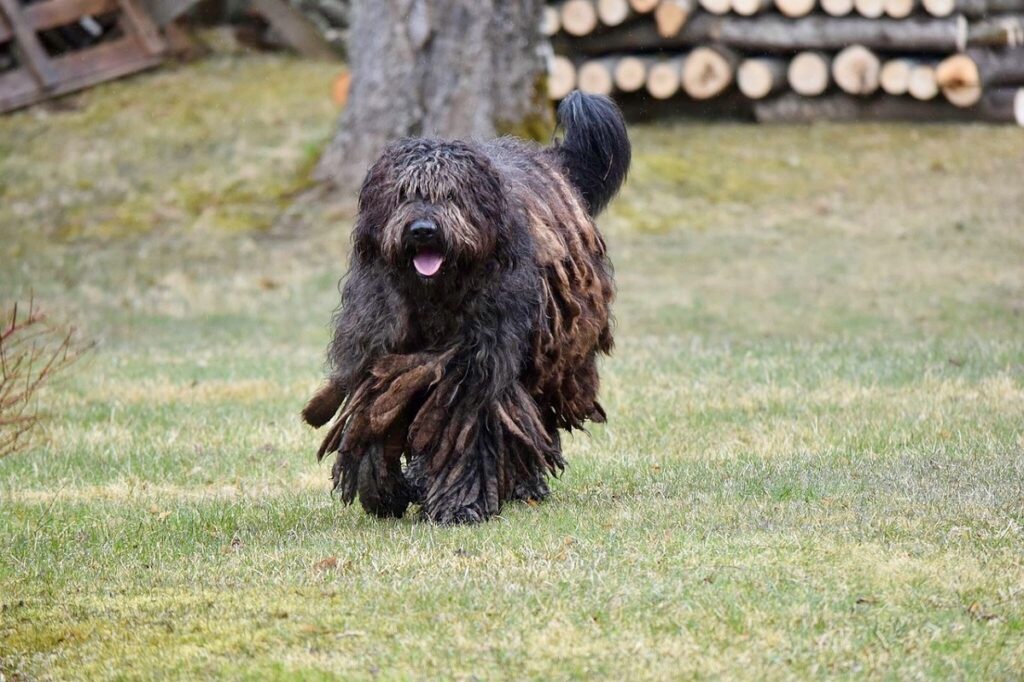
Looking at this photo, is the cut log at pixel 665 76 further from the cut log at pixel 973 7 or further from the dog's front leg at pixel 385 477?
the dog's front leg at pixel 385 477

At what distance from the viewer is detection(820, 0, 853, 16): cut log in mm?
20547

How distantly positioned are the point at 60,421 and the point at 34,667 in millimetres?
5097

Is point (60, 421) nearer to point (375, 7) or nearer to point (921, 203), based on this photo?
point (375, 7)

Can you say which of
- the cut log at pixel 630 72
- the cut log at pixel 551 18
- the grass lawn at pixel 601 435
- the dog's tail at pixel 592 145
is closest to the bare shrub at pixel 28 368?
the grass lawn at pixel 601 435

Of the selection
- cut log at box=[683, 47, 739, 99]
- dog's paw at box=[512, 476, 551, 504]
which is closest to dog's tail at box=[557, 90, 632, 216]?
dog's paw at box=[512, 476, 551, 504]

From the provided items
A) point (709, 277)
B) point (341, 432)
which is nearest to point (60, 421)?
point (341, 432)

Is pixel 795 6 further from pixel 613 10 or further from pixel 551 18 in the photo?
pixel 551 18

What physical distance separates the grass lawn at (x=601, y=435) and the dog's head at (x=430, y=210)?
1131mm

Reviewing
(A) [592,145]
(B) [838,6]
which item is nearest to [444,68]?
(B) [838,6]

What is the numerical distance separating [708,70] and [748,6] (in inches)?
35.8

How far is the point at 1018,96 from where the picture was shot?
20938 mm

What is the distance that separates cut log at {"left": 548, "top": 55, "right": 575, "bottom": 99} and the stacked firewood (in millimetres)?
12

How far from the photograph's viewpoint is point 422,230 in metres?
6.68

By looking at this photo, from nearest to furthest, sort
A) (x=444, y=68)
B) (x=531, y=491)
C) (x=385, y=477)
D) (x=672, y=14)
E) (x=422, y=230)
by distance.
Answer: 1. (x=422, y=230)
2. (x=385, y=477)
3. (x=531, y=491)
4. (x=444, y=68)
5. (x=672, y=14)
